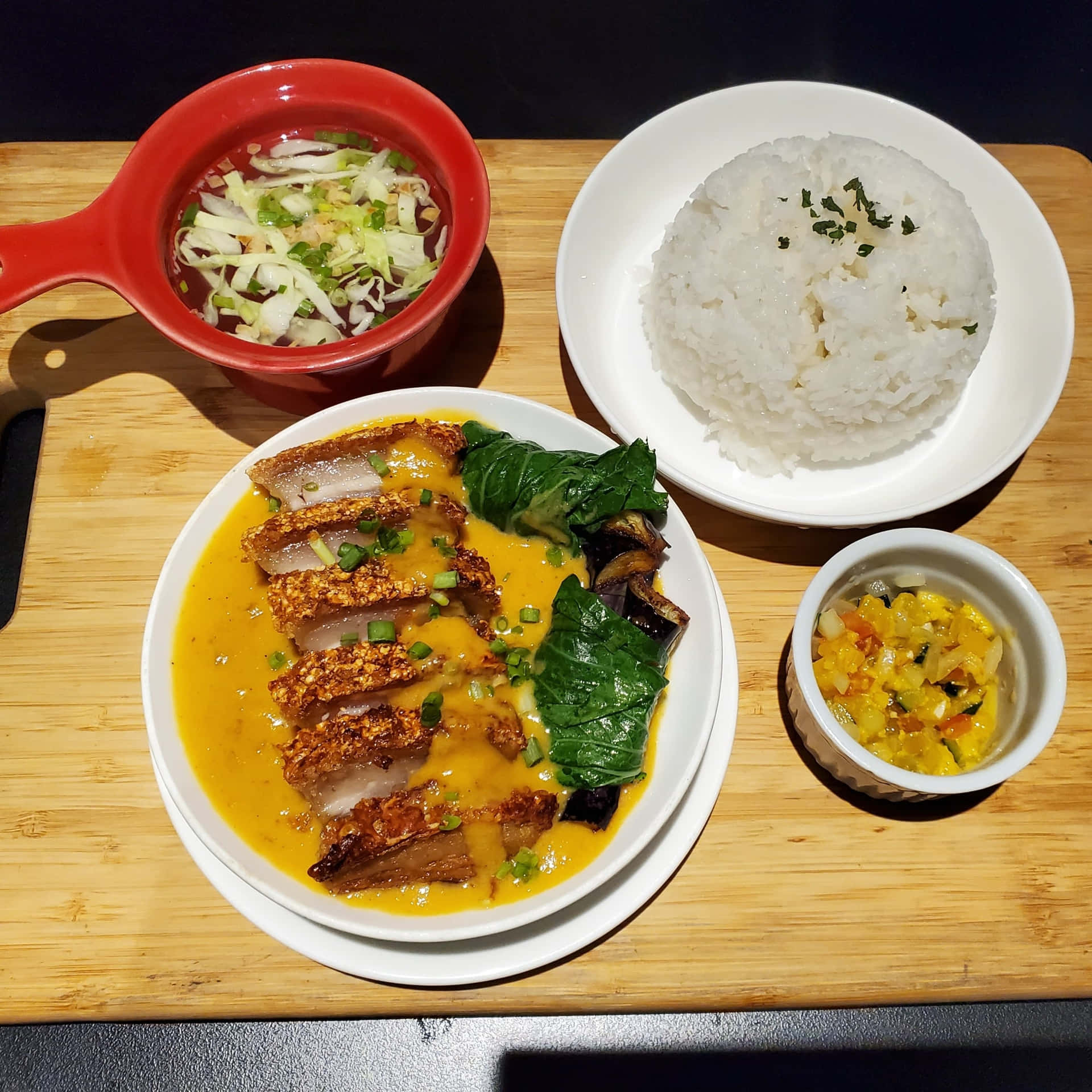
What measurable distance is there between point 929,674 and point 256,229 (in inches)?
95.7

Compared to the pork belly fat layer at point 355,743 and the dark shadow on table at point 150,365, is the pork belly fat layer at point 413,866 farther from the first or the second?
the dark shadow on table at point 150,365

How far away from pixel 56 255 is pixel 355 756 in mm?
1659

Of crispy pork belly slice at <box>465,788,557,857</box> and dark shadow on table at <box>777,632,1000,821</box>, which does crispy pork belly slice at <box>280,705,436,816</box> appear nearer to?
crispy pork belly slice at <box>465,788,557,857</box>

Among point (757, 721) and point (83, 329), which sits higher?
point (83, 329)

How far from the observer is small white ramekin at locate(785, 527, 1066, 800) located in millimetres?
2094

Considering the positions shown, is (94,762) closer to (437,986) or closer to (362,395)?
(437,986)

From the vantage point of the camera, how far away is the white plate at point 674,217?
271cm

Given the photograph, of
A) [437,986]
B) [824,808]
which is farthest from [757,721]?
[437,986]

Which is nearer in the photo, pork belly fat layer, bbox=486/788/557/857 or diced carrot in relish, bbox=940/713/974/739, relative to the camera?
pork belly fat layer, bbox=486/788/557/857

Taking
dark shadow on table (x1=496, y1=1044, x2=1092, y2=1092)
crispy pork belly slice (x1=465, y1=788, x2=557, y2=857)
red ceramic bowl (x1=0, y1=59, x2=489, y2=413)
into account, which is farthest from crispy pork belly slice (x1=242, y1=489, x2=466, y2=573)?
dark shadow on table (x1=496, y1=1044, x2=1092, y2=1092)

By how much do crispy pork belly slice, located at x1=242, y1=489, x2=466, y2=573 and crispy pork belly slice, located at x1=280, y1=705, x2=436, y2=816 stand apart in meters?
0.47

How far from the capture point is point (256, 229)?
273 cm

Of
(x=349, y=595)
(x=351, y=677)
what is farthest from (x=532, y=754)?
(x=349, y=595)

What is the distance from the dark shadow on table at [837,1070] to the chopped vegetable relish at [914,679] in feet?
3.06
